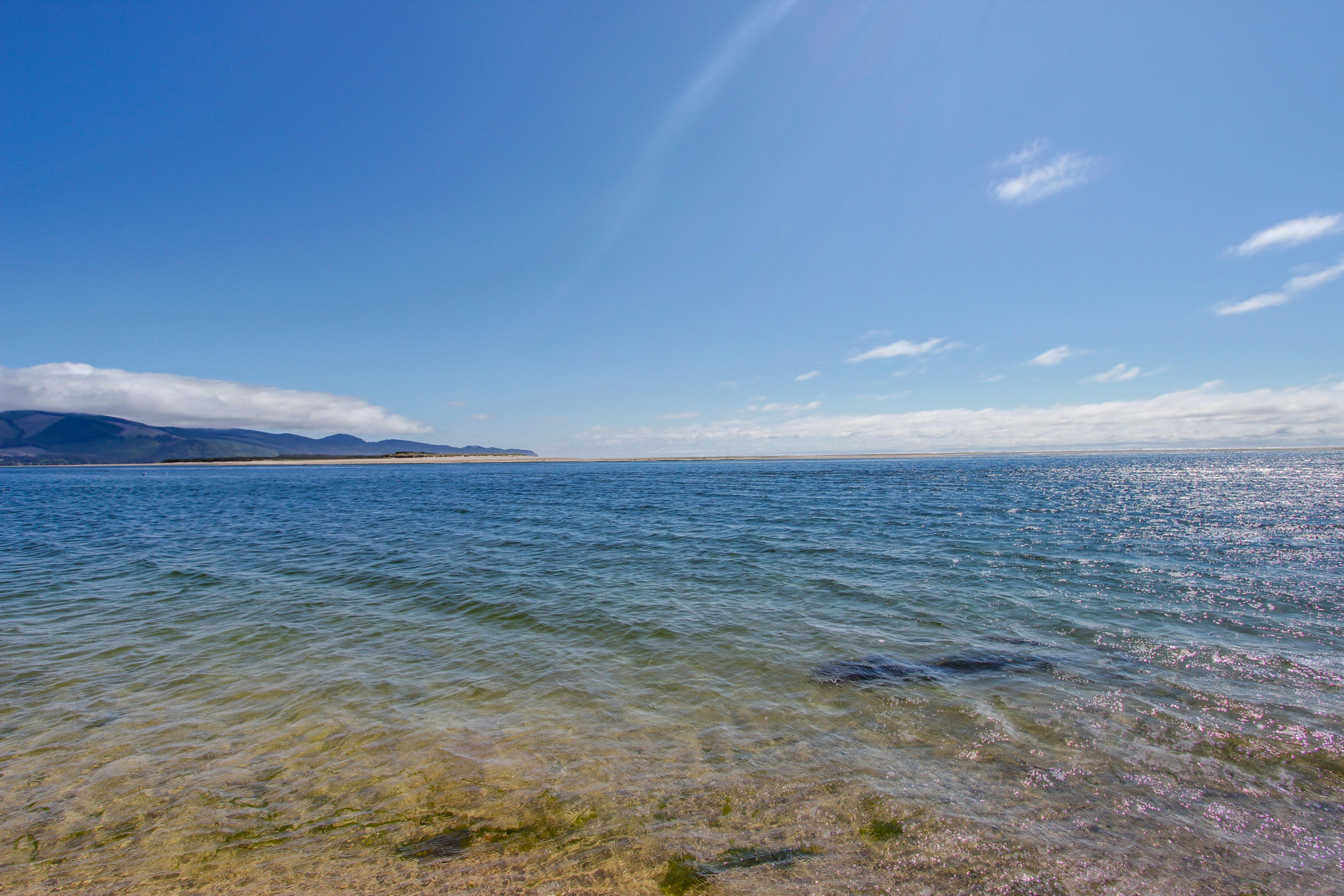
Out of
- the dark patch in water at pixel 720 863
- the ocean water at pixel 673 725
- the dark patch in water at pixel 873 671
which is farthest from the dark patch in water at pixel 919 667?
the dark patch in water at pixel 720 863

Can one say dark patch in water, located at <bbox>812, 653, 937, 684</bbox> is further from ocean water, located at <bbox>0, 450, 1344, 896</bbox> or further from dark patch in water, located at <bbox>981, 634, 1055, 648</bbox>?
dark patch in water, located at <bbox>981, 634, 1055, 648</bbox>

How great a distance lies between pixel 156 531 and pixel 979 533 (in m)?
47.9

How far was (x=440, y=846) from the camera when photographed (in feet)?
18.5

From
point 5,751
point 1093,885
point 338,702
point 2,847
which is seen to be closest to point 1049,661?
point 1093,885

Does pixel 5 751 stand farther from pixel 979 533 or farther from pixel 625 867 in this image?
pixel 979 533

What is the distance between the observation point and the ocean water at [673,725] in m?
5.45

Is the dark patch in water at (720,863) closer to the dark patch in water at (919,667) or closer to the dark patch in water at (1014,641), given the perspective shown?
the dark patch in water at (919,667)

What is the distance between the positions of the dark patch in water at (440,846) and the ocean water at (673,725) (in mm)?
38

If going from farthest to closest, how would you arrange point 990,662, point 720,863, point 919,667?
1. point 990,662
2. point 919,667
3. point 720,863

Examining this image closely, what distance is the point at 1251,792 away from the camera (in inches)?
261

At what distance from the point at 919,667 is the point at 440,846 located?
9.26m

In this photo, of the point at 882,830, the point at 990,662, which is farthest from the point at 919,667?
the point at 882,830

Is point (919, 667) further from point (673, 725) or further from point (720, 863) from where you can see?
point (720, 863)

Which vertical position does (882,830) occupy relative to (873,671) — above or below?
above
